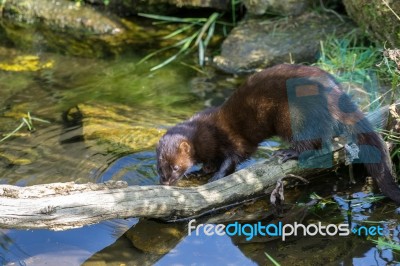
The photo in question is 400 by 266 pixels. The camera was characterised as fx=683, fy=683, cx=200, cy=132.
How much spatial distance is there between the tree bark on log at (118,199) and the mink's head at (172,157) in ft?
2.19

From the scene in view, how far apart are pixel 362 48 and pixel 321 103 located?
196cm

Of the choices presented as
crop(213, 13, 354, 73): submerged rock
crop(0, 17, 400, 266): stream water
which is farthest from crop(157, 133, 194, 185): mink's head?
crop(213, 13, 354, 73): submerged rock

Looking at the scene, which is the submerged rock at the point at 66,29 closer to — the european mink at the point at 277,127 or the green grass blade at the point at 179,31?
the green grass blade at the point at 179,31

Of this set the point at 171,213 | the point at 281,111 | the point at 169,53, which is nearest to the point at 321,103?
the point at 281,111

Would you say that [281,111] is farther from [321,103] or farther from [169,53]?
[169,53]

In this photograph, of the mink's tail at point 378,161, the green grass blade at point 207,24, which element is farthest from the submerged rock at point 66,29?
Result: the mink's tail at point 378,161

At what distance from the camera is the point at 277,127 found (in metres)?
4.94

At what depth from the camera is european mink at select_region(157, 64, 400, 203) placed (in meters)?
4.47

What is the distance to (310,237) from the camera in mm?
4168

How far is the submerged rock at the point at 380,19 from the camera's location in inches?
224

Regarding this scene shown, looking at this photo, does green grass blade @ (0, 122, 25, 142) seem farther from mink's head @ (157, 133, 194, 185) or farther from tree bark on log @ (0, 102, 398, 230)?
tree bark on log @ (0, 102, 398, 230)

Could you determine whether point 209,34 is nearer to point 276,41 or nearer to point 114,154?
point 276,41

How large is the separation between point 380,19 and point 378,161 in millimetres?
1930

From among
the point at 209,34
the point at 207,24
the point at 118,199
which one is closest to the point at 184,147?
the point at 118,199
